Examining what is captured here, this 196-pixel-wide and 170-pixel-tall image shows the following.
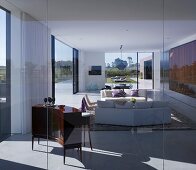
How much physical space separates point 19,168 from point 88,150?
987 mm

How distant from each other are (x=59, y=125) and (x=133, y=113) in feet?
8.68

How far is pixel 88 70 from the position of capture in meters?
5.20

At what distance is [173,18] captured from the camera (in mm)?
4387

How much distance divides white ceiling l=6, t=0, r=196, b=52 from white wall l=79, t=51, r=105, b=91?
14cm

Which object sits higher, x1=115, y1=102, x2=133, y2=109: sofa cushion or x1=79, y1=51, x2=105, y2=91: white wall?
x1=79, y1=51, x2=105, y2=91: white wall

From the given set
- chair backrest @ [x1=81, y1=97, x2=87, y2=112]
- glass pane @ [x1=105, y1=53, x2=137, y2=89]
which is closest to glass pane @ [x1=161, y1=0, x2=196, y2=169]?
glass pane @ [x1=105, y1=53, x2=137, y2=89]

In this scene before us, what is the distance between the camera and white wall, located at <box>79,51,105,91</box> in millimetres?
4867

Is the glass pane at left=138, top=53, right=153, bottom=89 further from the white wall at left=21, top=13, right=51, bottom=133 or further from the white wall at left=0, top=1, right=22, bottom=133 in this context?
the white wall at left=0, top=1, right=22, bottom=133

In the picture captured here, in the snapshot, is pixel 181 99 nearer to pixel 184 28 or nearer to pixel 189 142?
pixel 189 142

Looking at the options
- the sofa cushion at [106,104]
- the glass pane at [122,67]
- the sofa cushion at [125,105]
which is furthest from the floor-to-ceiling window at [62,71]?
the sofa cushion at [125,105]

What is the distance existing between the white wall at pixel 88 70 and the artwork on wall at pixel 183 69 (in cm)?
112

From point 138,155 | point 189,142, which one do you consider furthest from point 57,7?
point 189,142

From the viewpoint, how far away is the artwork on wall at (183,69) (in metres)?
4.24

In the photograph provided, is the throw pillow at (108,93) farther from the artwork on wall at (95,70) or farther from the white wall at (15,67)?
the white wall at (15,67)
